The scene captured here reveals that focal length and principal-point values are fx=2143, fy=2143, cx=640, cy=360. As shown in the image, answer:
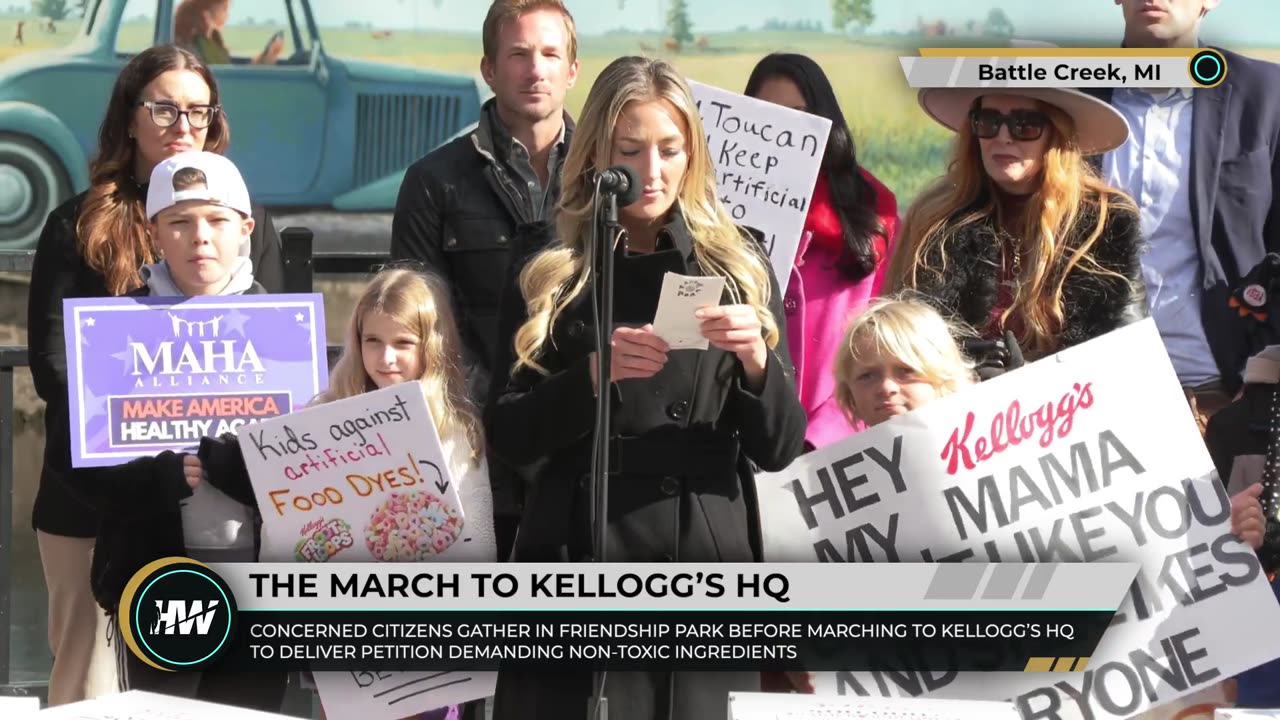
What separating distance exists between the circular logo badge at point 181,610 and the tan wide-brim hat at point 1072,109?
178cm

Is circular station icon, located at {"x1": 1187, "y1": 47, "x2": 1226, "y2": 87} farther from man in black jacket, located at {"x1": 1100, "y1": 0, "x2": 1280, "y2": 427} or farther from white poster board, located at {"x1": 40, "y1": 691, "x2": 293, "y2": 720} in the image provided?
white poster board, located at {"x1": 40, "y1": 691, "x2": 293, "y2": 720}

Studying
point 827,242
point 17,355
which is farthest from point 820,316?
point 17,355

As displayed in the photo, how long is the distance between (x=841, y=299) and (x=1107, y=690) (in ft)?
3.19

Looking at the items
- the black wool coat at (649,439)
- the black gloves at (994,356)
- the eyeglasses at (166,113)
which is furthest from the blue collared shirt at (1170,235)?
the eyeglasses at (166,113)

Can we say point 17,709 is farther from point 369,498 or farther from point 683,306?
point 683,306

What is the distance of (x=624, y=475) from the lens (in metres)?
4.03

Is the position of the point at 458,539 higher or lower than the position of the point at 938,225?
lower

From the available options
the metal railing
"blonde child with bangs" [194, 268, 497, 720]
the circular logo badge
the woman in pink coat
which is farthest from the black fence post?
the woman in pink coat

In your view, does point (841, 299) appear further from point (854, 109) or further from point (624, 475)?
point (624, 475)

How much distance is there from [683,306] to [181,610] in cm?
131

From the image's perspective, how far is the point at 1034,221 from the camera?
4.33 metres

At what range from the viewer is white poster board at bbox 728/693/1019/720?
3197 millimetres

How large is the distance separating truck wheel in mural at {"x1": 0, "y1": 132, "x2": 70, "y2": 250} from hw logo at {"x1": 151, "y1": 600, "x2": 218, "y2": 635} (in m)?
0.86

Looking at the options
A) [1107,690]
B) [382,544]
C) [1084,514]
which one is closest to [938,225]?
[1084,514]
